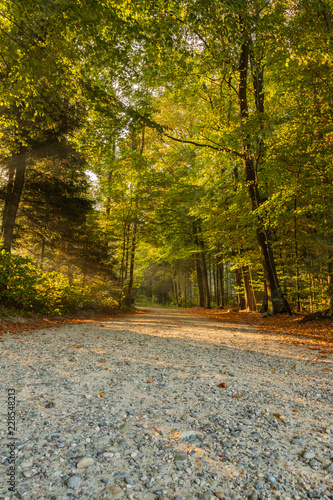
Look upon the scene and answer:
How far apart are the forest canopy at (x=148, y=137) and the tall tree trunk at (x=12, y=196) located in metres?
0.05

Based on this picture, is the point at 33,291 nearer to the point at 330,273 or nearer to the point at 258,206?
the point at 258,206

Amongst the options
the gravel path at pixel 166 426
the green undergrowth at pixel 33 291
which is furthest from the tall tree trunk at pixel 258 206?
the green undergrowth at pixel 33 291

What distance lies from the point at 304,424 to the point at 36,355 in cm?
396

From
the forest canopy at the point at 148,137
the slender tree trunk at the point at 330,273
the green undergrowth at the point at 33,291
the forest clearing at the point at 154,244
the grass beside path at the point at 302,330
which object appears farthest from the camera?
the slender tree trunk at the point at 330,273

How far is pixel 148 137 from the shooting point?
16.2 metres

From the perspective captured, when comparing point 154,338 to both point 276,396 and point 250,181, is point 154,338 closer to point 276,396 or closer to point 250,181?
point 276,396

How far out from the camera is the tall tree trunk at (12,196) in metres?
8.66

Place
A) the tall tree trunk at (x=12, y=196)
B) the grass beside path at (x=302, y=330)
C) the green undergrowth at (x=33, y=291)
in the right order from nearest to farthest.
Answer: the grass beside path at (x=302, y=330)
the green undergrowth at (x=33, y=291)
the tall tree trunk at (x=12, y=196)

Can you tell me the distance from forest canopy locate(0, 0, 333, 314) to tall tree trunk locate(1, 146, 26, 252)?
5cm

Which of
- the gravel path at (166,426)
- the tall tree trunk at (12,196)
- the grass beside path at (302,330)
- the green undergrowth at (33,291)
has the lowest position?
the grass beside path at (302,330)

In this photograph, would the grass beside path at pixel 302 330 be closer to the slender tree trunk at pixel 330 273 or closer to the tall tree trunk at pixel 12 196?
the slender tree trunk at pixel 330 273

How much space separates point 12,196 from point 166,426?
9.11 meters

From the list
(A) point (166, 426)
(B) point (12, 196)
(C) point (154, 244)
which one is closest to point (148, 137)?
(C) point (154, 244)

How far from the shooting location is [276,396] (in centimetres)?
299
